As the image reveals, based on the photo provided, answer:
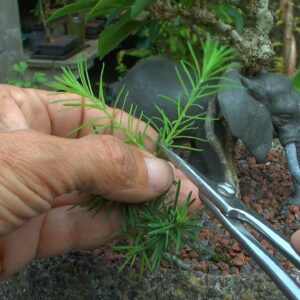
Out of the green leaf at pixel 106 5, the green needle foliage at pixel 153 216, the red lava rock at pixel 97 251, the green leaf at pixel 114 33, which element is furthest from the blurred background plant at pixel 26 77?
the green needle foliage at pixel 153 216

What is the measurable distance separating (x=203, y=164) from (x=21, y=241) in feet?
1.93

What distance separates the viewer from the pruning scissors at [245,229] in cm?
55

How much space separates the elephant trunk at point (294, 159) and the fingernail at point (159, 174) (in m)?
0.56

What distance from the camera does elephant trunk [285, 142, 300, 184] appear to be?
1.10 meters

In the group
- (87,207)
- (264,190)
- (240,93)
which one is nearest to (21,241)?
(87,207)

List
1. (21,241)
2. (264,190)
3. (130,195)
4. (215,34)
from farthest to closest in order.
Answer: (264,190), (215,34), (21,241), (130,195)

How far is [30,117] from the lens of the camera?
743mm

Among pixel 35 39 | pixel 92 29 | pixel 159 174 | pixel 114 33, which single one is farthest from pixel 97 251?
pixel 92 29

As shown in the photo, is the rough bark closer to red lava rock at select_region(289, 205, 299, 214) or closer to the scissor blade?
red lava rock at select_region(289, 205, 299, 214)

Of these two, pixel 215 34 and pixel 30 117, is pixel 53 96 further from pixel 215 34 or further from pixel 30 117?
pixel 215 34

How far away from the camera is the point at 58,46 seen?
2.09m

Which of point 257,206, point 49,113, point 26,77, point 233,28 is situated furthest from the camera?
point 26,77

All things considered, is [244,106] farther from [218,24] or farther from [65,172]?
[65,172]

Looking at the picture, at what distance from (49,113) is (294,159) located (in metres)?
0.54
